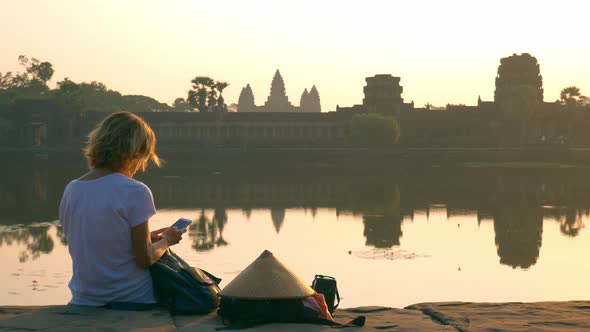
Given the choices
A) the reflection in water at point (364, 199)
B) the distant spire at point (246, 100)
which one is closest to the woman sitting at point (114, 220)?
the reflection in water at point (364, 199)

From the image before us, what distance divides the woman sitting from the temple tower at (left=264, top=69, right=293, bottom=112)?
154318mm

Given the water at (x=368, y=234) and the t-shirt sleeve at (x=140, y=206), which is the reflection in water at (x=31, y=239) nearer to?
the water at (x=368, y=234)

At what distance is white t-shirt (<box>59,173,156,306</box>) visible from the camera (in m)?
4.52

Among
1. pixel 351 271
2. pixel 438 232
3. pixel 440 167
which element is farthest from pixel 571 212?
pixel 440 167

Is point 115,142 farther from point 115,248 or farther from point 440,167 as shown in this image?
point 440,167

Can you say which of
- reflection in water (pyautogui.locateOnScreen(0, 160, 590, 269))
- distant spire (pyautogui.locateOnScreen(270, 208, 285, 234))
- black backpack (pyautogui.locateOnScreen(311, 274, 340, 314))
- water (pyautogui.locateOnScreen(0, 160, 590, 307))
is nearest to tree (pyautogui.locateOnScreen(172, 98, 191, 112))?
reflection in water (pyautogui.locateOnScreen(0, 160, 590, 269))

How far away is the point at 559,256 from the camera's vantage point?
68.0 ft

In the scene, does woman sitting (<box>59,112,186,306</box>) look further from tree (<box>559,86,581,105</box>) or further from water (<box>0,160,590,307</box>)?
tree (<box>559,86,581,105</box>)

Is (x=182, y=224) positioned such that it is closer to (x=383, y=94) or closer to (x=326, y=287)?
(x=326, y=287)

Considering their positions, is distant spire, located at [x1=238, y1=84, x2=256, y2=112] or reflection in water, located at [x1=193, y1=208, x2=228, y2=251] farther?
distant spire, located at [x1=238, y1=84, x2=256, y2=112]

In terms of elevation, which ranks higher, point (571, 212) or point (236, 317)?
point (236, 317)

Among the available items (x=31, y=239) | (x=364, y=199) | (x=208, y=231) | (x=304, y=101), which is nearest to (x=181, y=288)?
(x=31, y=239)

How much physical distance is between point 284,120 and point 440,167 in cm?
2419

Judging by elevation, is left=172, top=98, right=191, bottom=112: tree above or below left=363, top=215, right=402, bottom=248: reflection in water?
above
